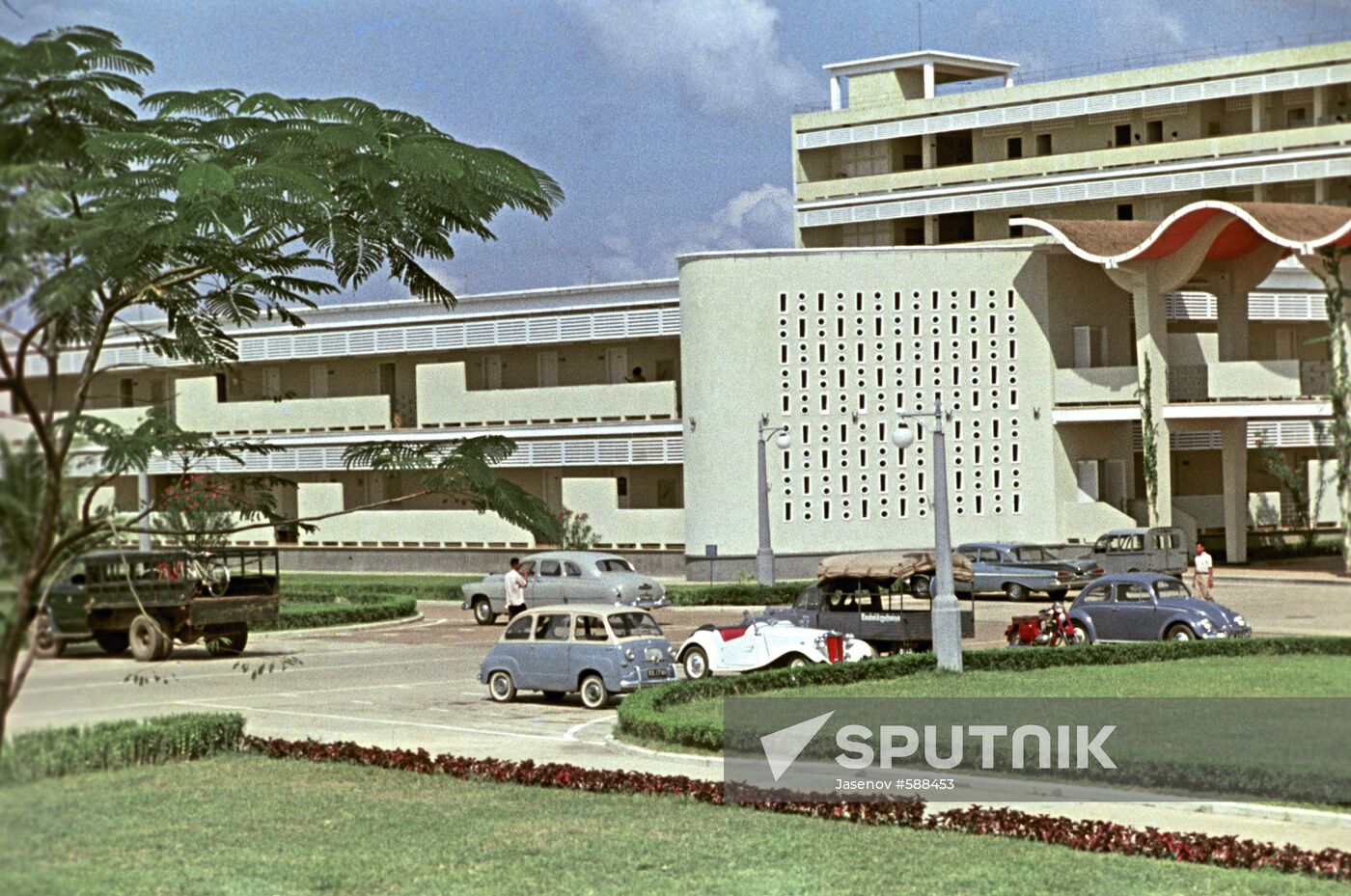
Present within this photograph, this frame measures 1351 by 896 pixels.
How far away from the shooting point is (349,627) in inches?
1384

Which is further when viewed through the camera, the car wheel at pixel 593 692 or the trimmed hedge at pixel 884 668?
the car wheel at pixel 593 692

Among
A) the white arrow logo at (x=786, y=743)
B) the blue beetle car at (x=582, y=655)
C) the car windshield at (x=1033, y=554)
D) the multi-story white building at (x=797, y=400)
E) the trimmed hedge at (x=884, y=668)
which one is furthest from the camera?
the multi-story white building at (x=797, y=400)

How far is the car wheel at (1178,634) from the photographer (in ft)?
79.0

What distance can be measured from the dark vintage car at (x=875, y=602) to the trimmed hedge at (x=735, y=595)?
491 inches

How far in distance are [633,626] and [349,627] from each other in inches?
570

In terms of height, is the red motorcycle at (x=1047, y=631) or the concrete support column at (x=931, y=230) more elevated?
the concrete support column at (x=931, y=230)

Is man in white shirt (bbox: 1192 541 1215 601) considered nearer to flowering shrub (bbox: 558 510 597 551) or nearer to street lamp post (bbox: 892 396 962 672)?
street lamp post (bbox: 892 396 962 672)

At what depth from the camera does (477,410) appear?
169 ft

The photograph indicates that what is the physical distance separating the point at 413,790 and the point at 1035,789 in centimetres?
532

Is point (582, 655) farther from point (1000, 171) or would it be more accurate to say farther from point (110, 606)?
point (1000, 171)

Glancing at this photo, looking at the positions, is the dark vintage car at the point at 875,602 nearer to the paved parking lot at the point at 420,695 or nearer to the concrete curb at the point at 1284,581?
the paved parking lot at the point at 420,695

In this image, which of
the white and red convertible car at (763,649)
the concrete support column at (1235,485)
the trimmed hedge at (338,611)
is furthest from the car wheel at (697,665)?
the concrete support column at (1235,485)

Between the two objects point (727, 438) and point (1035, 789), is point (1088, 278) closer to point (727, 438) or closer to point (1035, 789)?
point (727, 438)

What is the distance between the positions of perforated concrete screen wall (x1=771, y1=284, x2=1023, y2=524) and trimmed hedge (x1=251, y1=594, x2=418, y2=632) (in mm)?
11320
